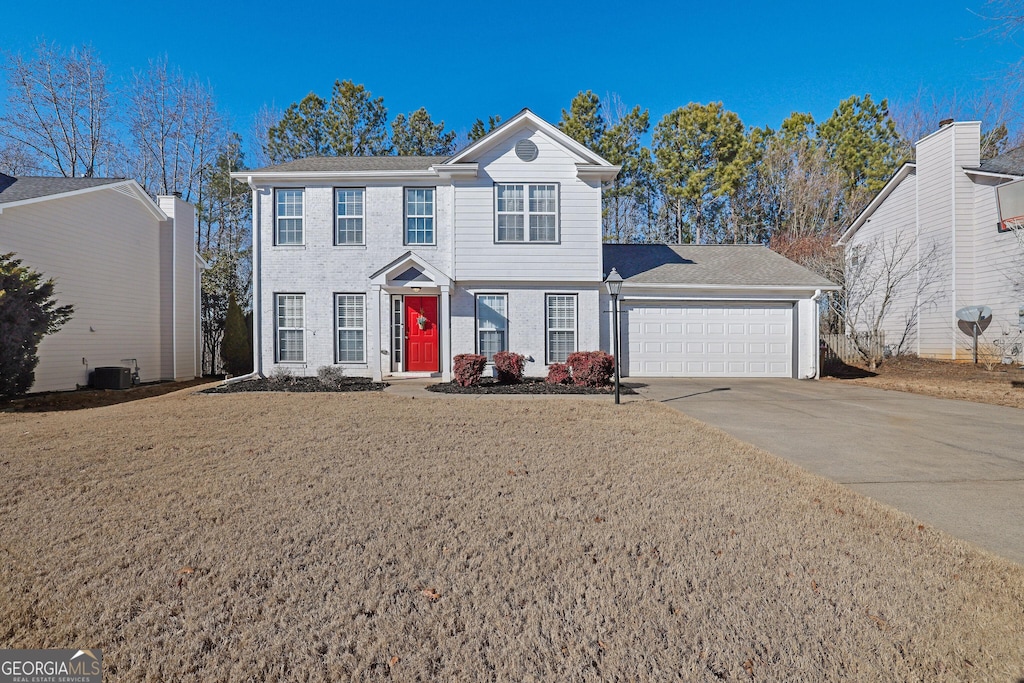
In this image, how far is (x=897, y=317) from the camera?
60.0 feet

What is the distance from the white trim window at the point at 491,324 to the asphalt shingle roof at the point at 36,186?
33.2 feet

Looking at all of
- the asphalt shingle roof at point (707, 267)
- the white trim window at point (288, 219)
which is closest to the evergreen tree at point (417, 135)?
the white trim window at point (288, 219)

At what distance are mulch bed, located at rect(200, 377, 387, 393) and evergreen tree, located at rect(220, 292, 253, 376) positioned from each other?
5.17 metres

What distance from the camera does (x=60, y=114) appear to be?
841 inches

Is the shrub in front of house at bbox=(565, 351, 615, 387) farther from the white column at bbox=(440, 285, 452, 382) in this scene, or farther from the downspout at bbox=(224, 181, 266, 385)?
the downspout at bbox=(224, 181, 266, 385)

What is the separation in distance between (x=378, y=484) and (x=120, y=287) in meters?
13.8

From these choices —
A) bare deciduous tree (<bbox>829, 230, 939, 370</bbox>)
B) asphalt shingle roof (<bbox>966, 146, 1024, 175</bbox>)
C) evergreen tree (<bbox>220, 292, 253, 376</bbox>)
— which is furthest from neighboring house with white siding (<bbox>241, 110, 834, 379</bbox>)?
asphalt shingle roof (<bbox>966, 146, 1024, 175</bbox>)

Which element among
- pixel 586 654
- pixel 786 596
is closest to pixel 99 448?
pixel 586 654

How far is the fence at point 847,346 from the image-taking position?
55.9ft

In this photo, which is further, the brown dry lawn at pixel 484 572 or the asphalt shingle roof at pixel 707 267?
the asphalt shingle roof at pixel 707 267

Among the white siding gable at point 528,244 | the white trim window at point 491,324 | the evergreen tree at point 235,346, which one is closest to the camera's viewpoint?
the white siding gable at point 528,244

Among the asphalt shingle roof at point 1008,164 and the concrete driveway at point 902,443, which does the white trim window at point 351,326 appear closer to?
the concrete driveway at point 902,443

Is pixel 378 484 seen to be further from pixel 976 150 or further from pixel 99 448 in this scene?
pixel 976 150

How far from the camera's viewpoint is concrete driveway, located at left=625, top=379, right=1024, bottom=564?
428 cm
